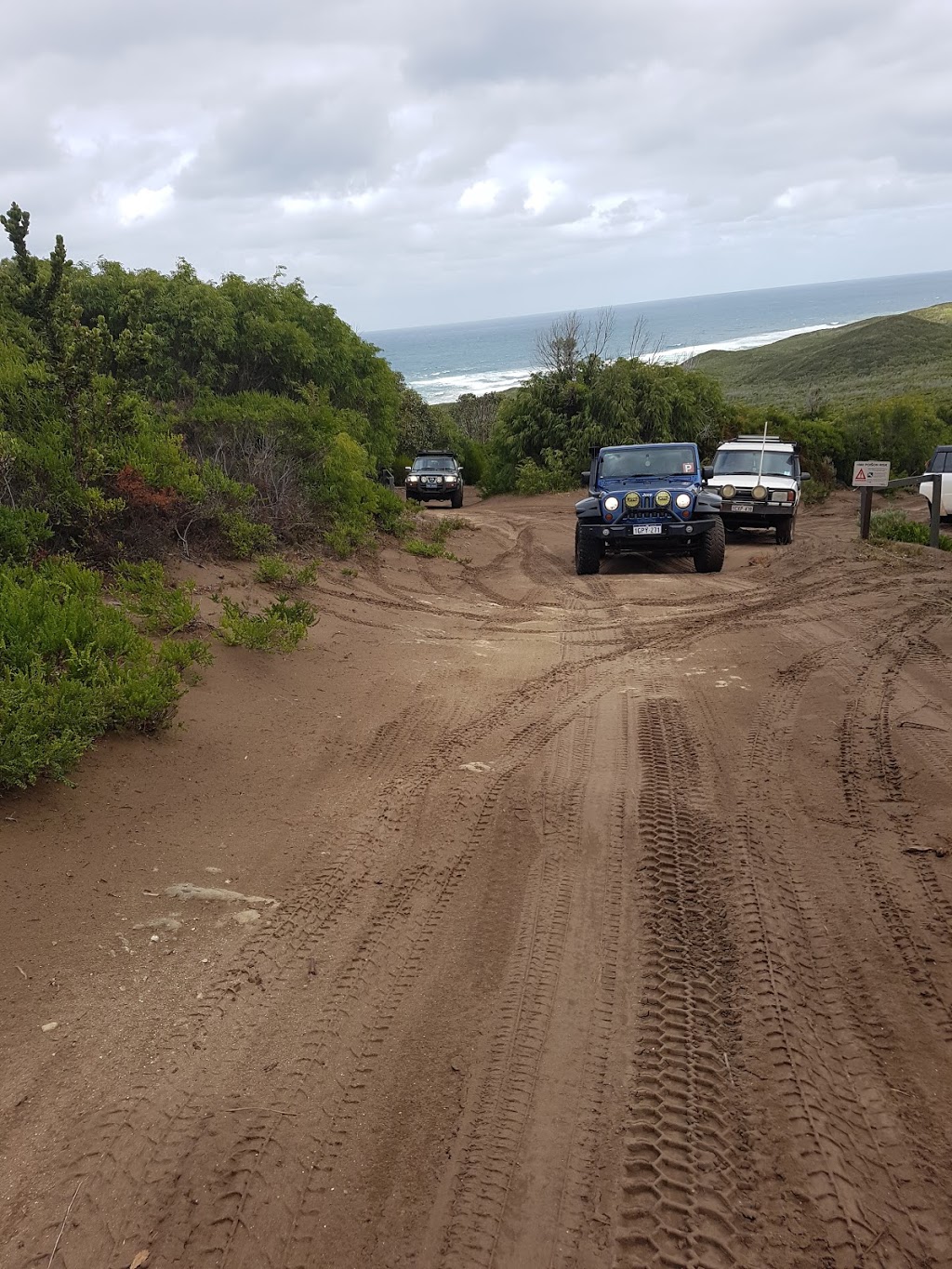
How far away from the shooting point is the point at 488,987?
338cm

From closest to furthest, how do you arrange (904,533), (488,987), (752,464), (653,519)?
(488,987) → (653,519) → (904,533) → (752,464)

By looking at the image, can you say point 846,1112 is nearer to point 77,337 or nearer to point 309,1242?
point 309,1242

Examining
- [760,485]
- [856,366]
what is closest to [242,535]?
[760,485]

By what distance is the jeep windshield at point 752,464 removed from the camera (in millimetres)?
16719

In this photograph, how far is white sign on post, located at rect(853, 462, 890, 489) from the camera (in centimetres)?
1331

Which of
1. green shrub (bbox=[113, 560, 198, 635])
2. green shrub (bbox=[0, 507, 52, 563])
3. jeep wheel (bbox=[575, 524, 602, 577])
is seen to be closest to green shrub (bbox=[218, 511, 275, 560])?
green shrub (bbox=[113, 560, 198, 635])

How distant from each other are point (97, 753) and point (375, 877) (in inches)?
77.2

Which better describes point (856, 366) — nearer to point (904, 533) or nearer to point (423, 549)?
point (904, 533)

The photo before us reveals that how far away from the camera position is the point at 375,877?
13.8 ft

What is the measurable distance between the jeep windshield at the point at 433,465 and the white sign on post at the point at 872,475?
13.9 meters

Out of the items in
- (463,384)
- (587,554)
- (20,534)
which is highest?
(463,384)

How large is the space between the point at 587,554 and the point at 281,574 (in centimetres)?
491

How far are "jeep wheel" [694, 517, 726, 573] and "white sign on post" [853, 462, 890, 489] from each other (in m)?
2.63

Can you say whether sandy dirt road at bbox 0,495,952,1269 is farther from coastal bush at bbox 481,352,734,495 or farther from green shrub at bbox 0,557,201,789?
coastal bush at bbox 481,352,734,495
